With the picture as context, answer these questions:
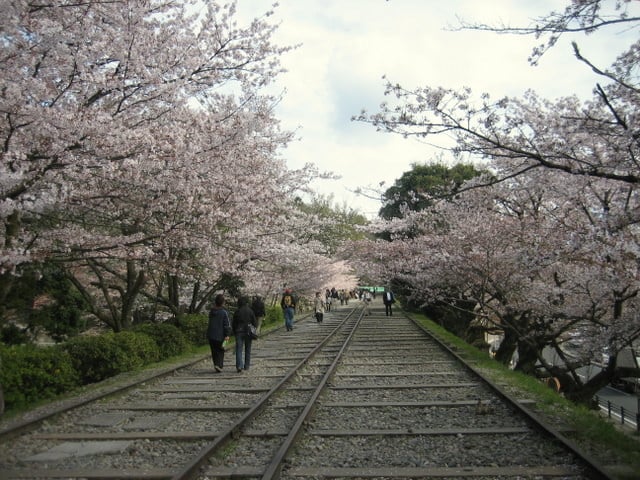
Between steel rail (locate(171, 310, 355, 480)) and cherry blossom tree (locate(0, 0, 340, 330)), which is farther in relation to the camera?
cherry blossom tree (locate(0, 0, 340, 330))

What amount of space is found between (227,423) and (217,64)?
6.11 m

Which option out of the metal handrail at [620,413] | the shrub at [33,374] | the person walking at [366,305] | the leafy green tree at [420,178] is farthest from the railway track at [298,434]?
the person walking at [366,305]

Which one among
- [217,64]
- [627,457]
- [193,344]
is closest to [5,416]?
[217,64]

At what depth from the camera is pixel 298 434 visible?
642 centimetres

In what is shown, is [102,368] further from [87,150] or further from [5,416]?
[87,150]

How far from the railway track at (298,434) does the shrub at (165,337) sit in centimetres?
359

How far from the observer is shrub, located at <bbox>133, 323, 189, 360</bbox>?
14640 mm

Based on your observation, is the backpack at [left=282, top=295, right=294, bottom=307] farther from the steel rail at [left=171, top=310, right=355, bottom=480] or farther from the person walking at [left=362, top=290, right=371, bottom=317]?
the person walking at [left=362, top=290, right=371, bottom=317]

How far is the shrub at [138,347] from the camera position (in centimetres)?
1241

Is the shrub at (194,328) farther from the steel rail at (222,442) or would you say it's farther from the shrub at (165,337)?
the steel rail at (222,442)

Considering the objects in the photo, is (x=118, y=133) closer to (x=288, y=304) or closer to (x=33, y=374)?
(x=33, y=374)

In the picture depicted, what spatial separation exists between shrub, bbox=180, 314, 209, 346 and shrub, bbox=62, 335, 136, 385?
5065 millimetres

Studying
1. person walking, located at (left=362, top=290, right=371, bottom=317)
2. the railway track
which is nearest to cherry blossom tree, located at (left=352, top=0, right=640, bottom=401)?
the railway track

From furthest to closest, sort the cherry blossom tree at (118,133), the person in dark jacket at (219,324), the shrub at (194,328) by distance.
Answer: the shrub at (194,328), the person in dark jacket at (219,324), the cherry blossom tree at (118,133)
